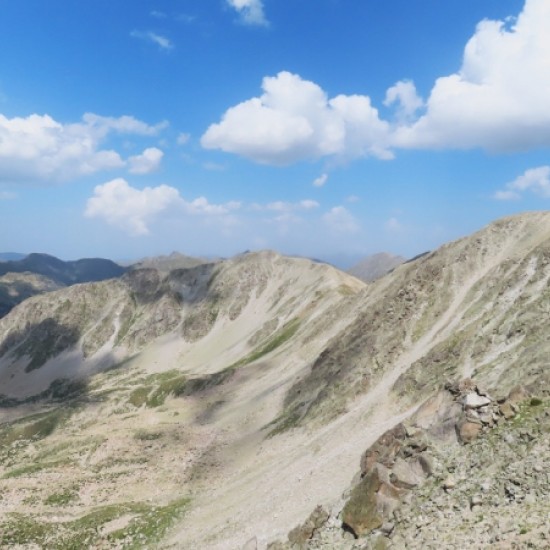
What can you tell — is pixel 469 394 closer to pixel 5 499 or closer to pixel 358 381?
pixel 358 381

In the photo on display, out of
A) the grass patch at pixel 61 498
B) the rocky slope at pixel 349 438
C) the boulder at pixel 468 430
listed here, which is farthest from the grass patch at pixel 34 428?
the boulder at pixel 468 430

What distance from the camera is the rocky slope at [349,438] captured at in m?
26.6

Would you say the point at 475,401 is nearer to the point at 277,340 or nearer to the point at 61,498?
the point at 61,498

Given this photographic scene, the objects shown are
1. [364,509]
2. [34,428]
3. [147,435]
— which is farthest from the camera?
[34,428]

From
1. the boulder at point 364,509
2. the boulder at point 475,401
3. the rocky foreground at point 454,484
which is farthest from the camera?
the boulder at point 475,401

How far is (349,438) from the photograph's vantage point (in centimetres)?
5212

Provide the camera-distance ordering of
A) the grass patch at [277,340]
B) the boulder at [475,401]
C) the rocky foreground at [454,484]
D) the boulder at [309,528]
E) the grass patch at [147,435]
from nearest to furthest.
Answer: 1. the rocky foreground at [454,484]
2. the boulder at [309,528]
3. the boulder at [475,401]
4. the grass patch at [147,435]
5. the grass patch at [277,340]

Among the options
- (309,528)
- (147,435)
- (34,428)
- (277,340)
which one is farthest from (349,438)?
(34,428)

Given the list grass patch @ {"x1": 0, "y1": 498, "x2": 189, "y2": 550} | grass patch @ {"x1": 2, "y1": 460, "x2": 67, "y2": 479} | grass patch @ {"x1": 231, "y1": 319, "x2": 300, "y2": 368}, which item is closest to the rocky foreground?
grass patch @ {"x1": 0, "y1": 498, "x2": 189, "y2": 550}

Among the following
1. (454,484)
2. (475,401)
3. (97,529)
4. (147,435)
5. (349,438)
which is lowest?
(147,435)

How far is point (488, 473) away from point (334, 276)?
14495 centimetres

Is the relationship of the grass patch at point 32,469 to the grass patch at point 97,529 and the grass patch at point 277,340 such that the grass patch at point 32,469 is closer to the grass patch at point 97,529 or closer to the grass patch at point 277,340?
the grass patch at point 97,529

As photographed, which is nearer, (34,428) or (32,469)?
(32,469)

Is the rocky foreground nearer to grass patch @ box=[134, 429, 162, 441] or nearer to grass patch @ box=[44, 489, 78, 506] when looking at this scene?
grass patch @ box=[44, 489, 78, 506]
